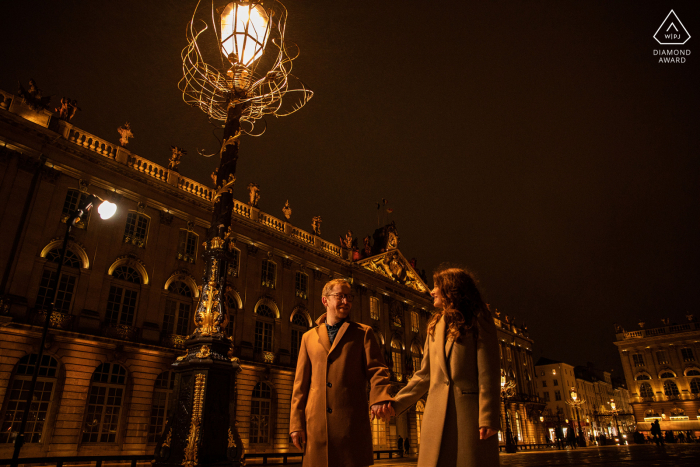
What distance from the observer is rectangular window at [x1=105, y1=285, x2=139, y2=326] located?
840 inches

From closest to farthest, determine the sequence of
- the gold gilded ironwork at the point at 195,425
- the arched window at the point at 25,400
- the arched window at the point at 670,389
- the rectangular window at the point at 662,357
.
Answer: the gold gilded ironwork at the point at 195,425 → the arched window at the point at 25,400 → the arched window at the point at 670,389 → the rectangular window at the point at 662,357

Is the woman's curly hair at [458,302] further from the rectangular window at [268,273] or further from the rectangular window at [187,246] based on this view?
the rectangular window at [268,273]

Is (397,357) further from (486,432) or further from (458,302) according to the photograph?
(486,432)

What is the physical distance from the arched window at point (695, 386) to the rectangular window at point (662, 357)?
11.5ft

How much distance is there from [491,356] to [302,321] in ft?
94.3

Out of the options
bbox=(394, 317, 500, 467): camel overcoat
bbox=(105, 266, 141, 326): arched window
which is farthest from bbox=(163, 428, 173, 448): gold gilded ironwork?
bbox=(105, 266, 141, 326): arched window

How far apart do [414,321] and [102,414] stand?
29.6 m

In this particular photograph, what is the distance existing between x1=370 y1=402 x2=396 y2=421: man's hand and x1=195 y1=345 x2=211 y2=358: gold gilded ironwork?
479cm

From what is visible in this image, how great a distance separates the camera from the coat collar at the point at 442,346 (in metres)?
3.60

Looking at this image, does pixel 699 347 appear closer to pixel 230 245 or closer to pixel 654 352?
pixel 654 352

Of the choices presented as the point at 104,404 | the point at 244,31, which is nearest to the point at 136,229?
the point at 104,404

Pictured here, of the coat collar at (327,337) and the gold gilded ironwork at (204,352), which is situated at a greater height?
the gold gilded ironwork at (204,352)

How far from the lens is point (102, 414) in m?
19.7

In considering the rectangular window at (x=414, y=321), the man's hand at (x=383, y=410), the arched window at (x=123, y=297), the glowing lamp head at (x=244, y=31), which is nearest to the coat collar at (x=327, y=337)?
the man's hand at (x=383, y=410)
